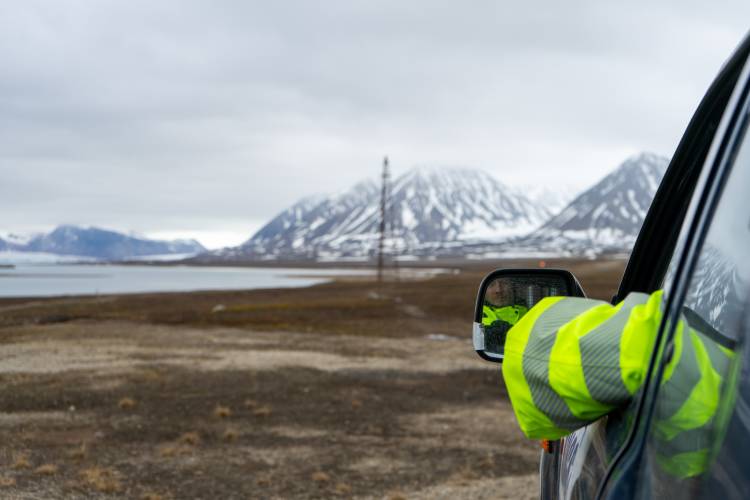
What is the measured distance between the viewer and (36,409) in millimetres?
12383

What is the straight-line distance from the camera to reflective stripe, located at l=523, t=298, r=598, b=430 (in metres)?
1.57

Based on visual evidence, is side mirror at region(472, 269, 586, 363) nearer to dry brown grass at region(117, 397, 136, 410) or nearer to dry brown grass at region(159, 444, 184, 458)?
dry brown grass at region(159, 444, 184, 458)

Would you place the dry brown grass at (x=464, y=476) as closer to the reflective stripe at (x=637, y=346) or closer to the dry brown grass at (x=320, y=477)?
the dry brown grass at (x=320, y=477)

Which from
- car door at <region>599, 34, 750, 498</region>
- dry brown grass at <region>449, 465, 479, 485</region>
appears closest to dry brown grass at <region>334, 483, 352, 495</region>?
dry brown grass at <region>449, 465, 479, 485</region>

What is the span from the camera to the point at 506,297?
2525mm

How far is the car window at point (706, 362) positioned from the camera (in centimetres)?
122

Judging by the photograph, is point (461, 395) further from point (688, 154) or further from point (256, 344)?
point (688, 154)

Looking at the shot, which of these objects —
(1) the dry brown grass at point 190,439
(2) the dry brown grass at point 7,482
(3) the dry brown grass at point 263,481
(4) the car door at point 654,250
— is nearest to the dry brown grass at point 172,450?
(1) the dry brown grass at point 190,439

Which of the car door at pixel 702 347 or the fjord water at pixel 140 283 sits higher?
the car door at pixel 702 347

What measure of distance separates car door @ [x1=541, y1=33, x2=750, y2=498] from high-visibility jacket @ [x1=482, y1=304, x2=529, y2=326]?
0.33 metres

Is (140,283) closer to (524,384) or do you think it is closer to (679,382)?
(524,384)

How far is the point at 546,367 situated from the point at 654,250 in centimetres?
91

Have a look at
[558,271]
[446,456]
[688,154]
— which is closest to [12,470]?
[446,456]

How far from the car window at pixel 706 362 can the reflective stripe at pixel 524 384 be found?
0.32 m
